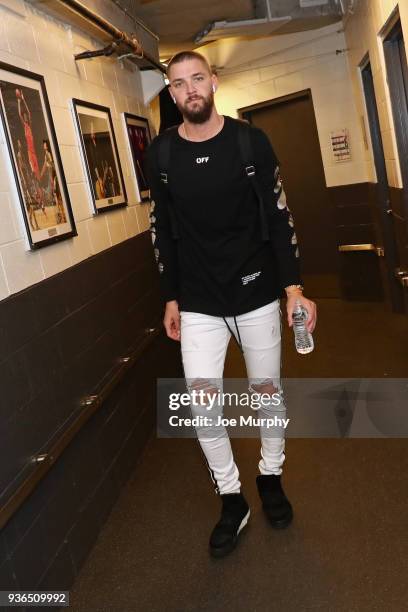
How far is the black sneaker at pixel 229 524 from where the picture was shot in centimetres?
268

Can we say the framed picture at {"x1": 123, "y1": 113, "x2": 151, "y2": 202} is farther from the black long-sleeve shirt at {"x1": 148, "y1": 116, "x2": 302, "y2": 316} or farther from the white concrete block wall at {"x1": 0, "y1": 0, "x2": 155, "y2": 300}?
the black long-sleeve shirt at {"x1": 148, "y1": 116, "x2": 302, "y2": 316}

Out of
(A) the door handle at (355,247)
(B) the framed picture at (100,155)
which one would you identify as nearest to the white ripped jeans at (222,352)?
(B) the framed picture at (100,155)

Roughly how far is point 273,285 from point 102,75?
2.15m

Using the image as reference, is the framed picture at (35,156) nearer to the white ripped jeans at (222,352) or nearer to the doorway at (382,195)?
the white ripped jeans at (222,352)

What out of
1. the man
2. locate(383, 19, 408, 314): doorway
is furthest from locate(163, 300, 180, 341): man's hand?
locate(383, 19, 408, 314): doorway

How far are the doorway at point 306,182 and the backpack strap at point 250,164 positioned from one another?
4954mm

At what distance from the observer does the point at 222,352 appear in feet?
8.97

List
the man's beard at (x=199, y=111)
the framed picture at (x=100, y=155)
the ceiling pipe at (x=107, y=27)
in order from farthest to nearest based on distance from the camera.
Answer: the framed picture at (x=100, y=155) → the ceiling pipe at (x=107, y=27) → the man's beard at (x=199, y=111)

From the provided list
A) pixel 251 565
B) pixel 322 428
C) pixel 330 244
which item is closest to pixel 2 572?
pixel 251 565

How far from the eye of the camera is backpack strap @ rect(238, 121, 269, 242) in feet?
8.35

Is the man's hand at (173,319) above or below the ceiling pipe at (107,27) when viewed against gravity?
below

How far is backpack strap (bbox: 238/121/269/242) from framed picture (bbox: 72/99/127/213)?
4.15 feet

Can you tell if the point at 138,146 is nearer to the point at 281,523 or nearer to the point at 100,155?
the point at 100,155

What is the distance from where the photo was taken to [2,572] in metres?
2.16
